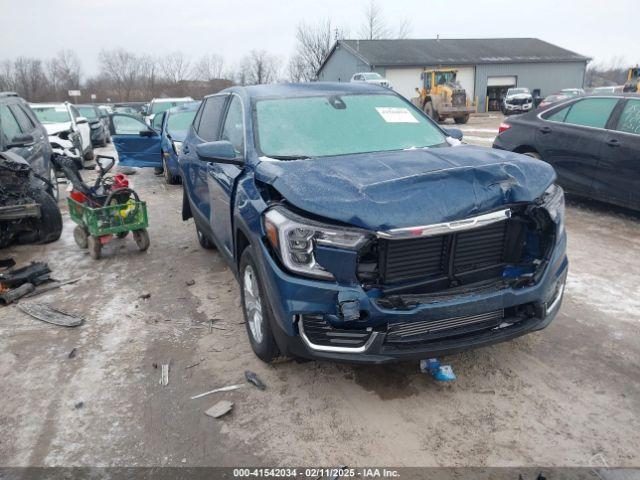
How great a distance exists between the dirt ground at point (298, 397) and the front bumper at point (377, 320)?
0.43 m

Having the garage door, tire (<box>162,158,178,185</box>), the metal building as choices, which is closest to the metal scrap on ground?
tire (<box>162,158,178,185</box>)

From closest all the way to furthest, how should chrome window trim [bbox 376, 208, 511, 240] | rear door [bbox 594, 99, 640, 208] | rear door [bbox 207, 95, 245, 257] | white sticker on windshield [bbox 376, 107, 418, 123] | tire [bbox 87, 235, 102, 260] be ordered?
chrome window trim [bbox 376, 208, 511, 240] < rear door [bbox 207, 95, 245, 257] < white sticker on windshield [bbox 376, 107, 418, 123] < tire [bbox 87, 235, 102, 260] < rear door [bbox 594, 99, 640, 208]

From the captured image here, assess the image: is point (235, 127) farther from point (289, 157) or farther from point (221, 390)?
point (221, 390)

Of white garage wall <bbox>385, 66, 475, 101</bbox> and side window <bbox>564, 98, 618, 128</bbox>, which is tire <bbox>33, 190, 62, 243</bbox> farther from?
white garage wall <bbox>385, 66, 475, 101</bbox>

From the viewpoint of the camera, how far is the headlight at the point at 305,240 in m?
2.72

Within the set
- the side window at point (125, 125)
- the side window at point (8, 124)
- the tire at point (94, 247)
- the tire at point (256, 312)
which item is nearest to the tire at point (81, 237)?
the tire at point (94, 247)

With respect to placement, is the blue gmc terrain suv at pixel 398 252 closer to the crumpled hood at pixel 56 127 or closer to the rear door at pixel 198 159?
the rear door at pixel 198 159

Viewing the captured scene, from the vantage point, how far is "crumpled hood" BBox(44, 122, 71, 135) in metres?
12.3

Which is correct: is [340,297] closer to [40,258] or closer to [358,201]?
[358,201]

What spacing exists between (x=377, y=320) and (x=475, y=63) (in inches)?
1608

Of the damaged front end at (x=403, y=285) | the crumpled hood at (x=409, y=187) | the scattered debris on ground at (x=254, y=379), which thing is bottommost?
the scattered debris on ground at (x=254, y=379)

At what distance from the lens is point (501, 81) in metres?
40.4

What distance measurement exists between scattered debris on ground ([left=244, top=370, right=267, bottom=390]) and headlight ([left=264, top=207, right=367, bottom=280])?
94 centimetres

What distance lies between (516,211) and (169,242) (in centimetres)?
494
